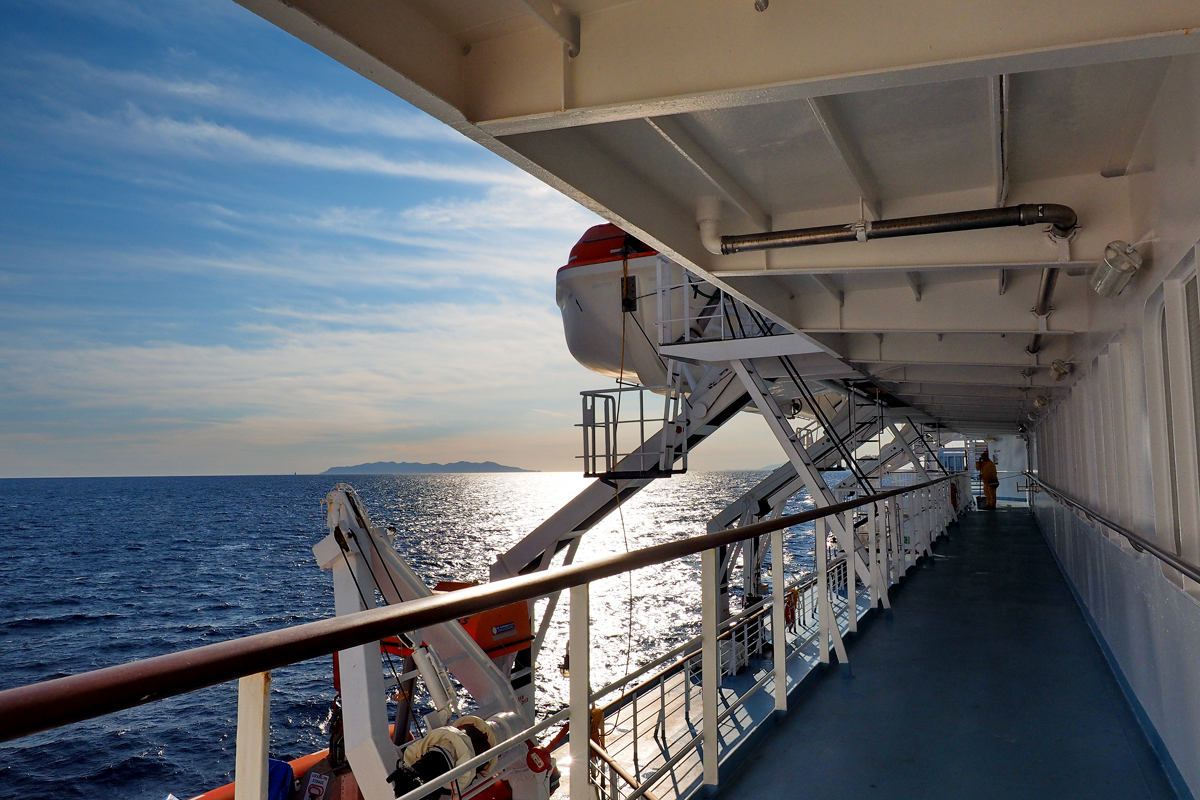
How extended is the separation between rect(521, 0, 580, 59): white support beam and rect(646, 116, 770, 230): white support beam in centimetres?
59

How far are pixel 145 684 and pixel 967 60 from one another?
7.36 feet

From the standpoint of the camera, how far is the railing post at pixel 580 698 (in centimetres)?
158

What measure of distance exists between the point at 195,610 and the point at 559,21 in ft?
111

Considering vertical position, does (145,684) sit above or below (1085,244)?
below

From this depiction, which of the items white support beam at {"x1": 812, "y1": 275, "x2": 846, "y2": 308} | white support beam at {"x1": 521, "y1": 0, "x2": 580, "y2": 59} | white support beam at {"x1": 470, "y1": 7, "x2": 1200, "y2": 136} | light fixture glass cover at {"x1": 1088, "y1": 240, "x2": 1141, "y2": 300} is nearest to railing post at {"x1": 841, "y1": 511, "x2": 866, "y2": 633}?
white support beam at {"x1": 812, "y1": 275, "x2": 846, "y2": 308}

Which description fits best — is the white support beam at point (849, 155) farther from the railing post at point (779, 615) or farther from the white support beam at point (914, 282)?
the railing post at point (779, 615)

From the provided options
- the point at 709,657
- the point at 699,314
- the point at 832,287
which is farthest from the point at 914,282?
the point at 709,657

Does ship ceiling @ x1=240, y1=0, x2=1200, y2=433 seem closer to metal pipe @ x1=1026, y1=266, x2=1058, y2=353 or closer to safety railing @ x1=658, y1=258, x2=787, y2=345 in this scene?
metal pipe @ x1=1026, y1=266, x2=1058, y2=353

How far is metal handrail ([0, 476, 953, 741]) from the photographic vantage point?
68 centimetres

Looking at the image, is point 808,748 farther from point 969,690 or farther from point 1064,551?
point 1064,551

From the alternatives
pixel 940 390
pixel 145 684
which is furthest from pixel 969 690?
pixel 940 390

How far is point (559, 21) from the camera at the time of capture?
2379 mm

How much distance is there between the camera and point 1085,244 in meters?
3.51

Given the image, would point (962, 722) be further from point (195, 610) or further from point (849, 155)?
point (195, 610)
